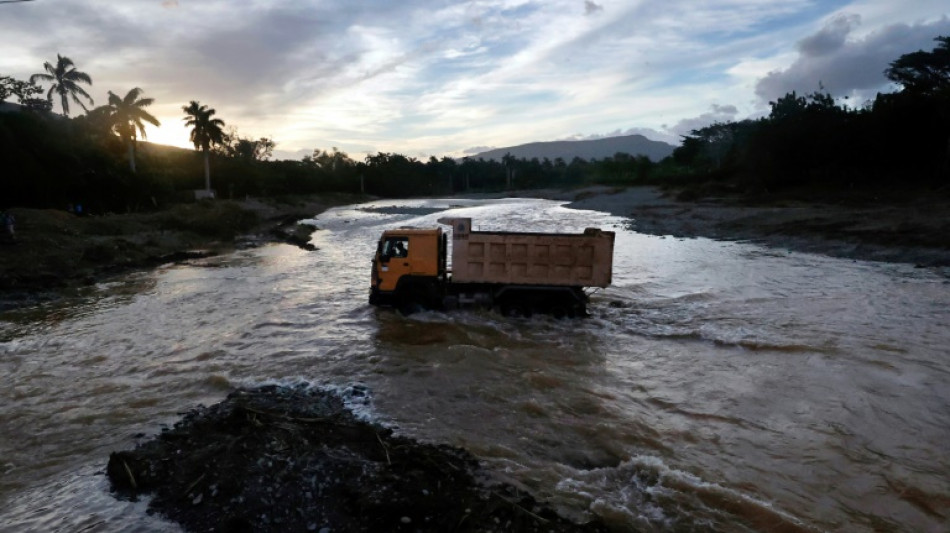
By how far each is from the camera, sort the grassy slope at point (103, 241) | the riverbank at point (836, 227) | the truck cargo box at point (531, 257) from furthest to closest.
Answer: the riverbank at point (836, 227) < the grassy slope at point (103, 241) < the truck cargo box at point (531, 257)

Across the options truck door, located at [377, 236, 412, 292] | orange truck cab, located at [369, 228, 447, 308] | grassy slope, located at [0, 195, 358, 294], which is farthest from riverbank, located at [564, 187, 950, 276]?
grassy slope, located at [0, 195, 358, 294]

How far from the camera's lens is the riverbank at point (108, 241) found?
18875 mm

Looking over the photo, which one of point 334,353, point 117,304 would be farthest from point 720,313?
point 117,304

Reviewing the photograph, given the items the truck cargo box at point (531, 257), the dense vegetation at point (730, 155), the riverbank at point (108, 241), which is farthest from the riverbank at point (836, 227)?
the riverbank at point (108, 241)

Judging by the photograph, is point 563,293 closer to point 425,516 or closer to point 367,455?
point 367,455

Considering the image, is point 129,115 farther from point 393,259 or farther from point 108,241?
point 393,259

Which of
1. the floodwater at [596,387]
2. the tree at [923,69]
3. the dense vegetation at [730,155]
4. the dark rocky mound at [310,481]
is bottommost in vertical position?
the floodwater at [596,387]

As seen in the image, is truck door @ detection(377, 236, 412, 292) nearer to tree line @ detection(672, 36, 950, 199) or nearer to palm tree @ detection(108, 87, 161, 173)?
tree line @ detection(672, 36, 950, 199)

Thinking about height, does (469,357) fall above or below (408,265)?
below

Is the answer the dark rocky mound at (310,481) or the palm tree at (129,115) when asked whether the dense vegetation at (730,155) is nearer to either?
the palm tree at (129,115)

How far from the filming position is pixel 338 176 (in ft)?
361

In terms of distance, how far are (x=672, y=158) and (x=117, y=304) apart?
10092 centimetres

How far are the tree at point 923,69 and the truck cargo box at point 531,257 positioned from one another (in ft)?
142

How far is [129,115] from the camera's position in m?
46.6
